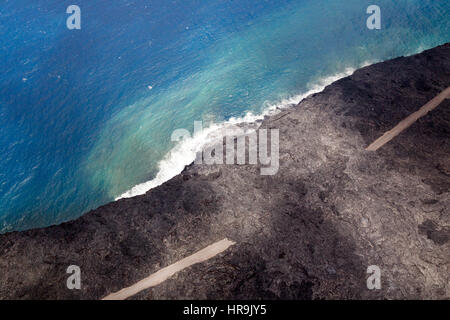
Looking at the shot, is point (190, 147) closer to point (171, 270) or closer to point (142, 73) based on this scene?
point (142, 73)

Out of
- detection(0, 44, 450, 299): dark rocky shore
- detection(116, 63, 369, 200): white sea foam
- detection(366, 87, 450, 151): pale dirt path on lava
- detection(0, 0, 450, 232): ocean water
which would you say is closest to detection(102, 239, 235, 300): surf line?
detection(0, 44, 450, 299): dark rocky shore

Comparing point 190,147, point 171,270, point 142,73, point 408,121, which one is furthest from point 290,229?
point 142,73

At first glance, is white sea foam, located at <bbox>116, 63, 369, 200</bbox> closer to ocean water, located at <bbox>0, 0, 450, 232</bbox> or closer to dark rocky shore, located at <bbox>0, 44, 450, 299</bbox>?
ocean water, located at <bbox>0, 0, 450, 232</bbox>

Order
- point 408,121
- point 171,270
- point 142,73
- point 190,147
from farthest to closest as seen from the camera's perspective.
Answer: point 142,73
point 190,147
point 408,121
point 171,270

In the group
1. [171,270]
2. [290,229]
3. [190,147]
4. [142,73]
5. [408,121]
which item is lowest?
[290,229]
